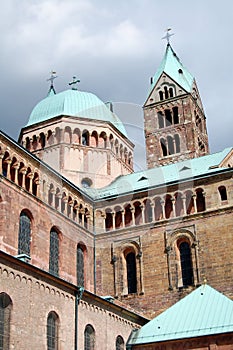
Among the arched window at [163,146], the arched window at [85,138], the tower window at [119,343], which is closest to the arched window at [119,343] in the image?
the tower window at [119,343]

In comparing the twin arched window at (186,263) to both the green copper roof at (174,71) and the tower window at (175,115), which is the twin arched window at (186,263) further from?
the green copper roof at (174,71)

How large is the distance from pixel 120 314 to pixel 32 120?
22109mm

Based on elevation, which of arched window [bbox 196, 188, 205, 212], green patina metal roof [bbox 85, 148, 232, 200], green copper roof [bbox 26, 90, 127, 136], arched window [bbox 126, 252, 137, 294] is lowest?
arched window [bbox 126, 252, 137, 294]

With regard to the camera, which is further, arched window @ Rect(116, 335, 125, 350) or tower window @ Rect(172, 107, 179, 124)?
tower window @ Rect(172, 107, 179, 124)

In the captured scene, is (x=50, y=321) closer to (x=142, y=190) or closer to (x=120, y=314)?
(x=120, y=314)

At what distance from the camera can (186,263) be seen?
33.4 m

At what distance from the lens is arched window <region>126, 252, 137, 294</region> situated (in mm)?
34250

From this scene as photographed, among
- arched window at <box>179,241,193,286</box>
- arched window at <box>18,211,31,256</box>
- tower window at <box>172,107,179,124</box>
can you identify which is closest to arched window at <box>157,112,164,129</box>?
tower window at <box>172,107,179,124</box>

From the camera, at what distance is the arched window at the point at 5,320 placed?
20.6 m

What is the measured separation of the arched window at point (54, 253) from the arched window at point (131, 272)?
5564 millimetres

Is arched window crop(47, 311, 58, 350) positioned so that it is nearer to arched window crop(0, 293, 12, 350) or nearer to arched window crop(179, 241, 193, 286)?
arched window crop(0, 293, 12, 350)

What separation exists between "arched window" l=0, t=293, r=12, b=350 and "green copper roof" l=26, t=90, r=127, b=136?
82.6ft

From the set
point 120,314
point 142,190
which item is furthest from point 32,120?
point 120,314

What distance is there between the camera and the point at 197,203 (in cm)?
3419
